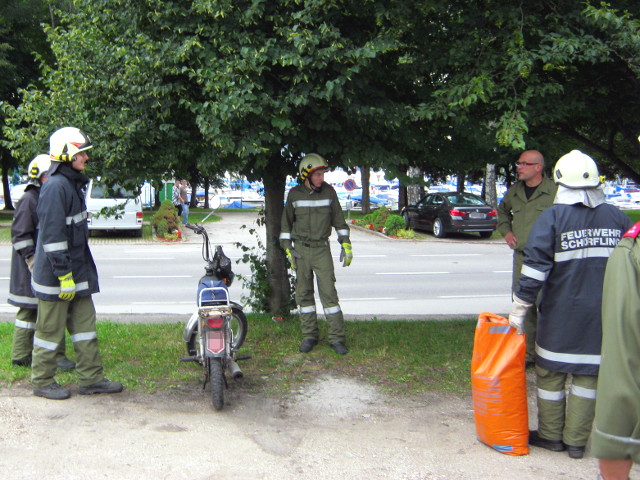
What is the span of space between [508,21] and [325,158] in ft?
6.49

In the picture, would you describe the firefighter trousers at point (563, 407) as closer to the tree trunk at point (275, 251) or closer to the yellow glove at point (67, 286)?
the yellow glove at point (67, 286)

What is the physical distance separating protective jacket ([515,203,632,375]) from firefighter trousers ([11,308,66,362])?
3928 millimetres

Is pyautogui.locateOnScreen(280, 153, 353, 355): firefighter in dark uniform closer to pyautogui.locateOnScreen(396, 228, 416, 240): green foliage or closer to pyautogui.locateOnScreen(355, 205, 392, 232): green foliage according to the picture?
pyautogui.locateOnScreen(396, 228, 416, 240): green foliage

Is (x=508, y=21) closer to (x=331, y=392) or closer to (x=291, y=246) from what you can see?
(x=291, y=246)

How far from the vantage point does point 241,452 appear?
4.31 m

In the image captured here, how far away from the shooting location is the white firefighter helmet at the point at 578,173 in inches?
167

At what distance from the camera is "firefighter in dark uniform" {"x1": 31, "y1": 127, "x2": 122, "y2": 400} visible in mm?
4996

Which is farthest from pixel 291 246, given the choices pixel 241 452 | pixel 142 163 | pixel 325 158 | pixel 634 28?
pixel 634 28

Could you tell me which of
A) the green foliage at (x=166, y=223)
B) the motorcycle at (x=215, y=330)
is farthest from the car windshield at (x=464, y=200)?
the motorcycle at (x=215, y=330)

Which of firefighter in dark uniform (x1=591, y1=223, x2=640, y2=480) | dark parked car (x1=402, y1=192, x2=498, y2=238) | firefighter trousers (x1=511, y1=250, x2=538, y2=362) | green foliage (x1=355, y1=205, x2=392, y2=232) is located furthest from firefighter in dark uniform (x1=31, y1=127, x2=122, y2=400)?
green foliage (x1=355, y1=205, x2=392, y2=232)

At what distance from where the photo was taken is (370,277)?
559 inches

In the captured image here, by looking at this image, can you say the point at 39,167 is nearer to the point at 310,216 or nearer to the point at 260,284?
the point at 310,216

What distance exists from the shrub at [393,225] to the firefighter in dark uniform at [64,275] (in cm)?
1842

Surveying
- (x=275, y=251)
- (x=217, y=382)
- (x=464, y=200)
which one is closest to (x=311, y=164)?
(x=275, y=251)
